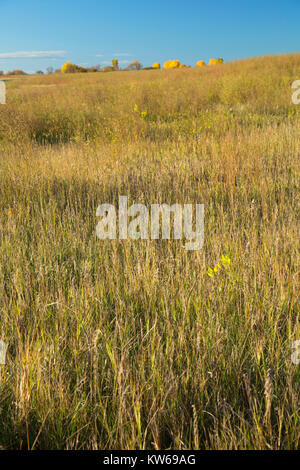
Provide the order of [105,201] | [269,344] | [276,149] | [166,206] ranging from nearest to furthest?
1. [269,344]
2. [166,206]
3. [105,201]
4. [276,149]

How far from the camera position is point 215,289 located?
2.13m

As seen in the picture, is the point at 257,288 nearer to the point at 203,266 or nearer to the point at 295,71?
the point at 203,266

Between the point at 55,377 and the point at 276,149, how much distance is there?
15.7 ft

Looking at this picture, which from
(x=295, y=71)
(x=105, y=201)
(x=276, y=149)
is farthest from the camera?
(x=295, y=71)

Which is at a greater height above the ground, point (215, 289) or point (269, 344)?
point (215, 289)

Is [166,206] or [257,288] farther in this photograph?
[166,206]

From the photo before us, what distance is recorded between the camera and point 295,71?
13664 millimetres

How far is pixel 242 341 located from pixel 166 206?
1941mm

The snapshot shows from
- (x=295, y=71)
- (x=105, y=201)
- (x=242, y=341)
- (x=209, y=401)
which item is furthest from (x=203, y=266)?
(x=295, y=71)

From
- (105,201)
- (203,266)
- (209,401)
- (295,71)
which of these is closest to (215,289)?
(203,266)
